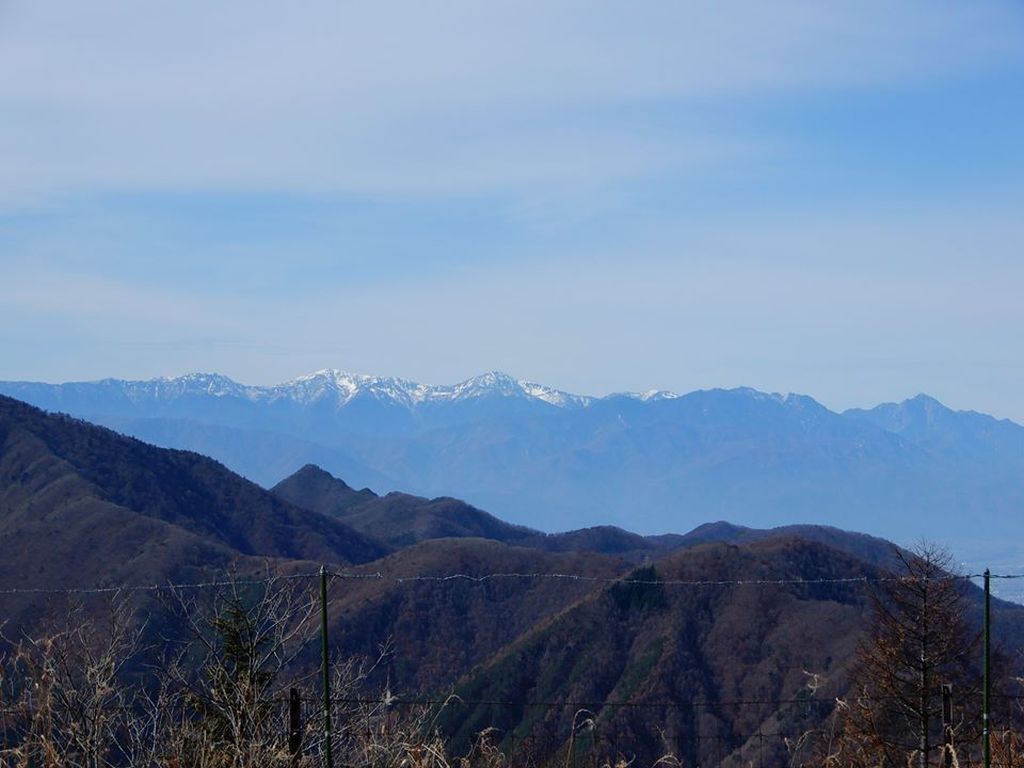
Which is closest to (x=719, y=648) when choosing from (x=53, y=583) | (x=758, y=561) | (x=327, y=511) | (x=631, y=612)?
(x=631, y=612)

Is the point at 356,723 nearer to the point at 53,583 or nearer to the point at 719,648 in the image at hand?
the point at 719,648

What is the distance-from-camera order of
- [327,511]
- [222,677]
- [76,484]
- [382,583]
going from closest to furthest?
[222,677] → [382,583] → [76,484] → [327,511]

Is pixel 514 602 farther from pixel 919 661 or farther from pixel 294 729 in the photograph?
pixel 294 729

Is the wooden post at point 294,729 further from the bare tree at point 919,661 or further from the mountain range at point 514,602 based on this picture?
the mountain range at point 514,602

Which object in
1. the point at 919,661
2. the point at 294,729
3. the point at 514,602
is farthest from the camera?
the point at 514,602

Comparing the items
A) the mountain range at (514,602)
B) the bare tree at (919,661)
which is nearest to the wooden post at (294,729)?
the bare tree at (919,661)

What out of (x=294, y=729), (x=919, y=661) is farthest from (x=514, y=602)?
(x=294, y=729)

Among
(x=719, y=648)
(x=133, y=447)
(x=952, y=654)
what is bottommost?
(x=719, y=648)

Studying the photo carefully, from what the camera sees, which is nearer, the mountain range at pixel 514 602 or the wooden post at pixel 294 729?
the wooden post at pixel 294 729

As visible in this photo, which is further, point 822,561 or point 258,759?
point 822,561

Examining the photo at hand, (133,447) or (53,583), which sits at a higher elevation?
(133,447)

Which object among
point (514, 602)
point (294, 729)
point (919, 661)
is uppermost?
point (294, 729)

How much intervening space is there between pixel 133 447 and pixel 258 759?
120 meters

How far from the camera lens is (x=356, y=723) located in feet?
37.4
